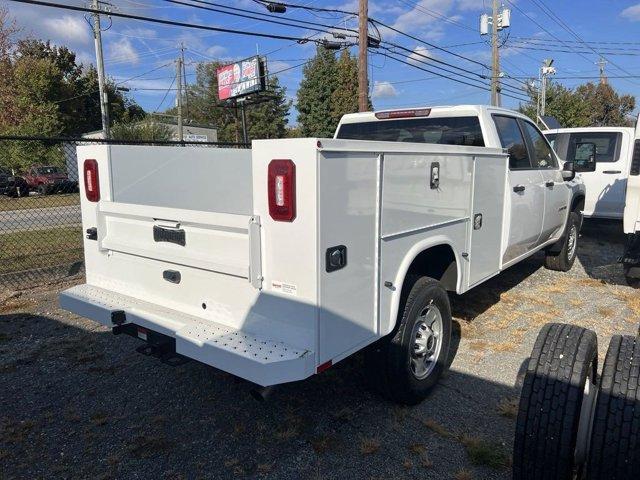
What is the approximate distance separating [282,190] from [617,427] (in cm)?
183

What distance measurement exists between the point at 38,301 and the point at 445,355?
15.8ft

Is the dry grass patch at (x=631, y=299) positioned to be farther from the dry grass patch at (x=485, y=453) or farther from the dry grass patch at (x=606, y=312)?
the dry grass patch at (x=485, y=453)

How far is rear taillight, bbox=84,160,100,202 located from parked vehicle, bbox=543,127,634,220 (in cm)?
838

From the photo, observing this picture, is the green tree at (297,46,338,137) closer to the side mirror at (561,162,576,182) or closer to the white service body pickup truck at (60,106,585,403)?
the side mirror at (561,162,576,182)

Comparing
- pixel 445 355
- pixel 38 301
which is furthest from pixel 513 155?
pixel 38 301

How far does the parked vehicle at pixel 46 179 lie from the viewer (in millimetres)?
23906

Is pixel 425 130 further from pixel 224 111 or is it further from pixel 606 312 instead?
pixel 224 111

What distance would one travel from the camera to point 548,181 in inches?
225

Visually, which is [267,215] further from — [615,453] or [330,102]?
[330,102]

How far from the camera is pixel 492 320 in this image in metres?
5.23


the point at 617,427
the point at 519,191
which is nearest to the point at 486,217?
the point at 519,191

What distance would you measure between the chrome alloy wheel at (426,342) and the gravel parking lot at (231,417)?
257mm

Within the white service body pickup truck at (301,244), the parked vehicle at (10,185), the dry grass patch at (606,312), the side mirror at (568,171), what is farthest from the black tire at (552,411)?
the parked vehicle at (10,185)

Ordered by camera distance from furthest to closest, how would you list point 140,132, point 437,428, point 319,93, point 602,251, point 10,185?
point 319,93 → point 140,132 → point 10,185 → point 602,251 → point 437,428
